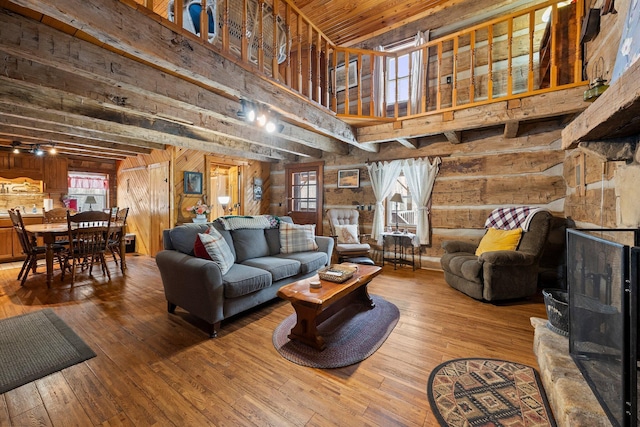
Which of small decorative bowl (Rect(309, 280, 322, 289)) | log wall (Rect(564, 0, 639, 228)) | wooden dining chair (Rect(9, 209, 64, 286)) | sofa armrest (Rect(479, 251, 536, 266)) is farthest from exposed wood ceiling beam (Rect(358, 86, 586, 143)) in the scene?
wooden dining chair (Rect(9, 209, 64, 286))

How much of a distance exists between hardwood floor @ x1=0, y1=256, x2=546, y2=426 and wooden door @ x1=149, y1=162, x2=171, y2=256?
2.37m

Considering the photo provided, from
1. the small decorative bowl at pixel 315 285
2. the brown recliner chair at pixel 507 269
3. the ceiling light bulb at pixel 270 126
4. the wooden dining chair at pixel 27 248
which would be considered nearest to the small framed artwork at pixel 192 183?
the wooden dining chair at pixel 27 248

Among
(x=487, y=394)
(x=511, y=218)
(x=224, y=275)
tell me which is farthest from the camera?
(x=511, y=218)

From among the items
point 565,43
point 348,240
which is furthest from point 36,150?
point 565,43

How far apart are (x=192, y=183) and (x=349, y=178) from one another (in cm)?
318

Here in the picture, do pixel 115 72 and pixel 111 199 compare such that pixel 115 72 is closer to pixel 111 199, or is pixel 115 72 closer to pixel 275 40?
pixel 275 40

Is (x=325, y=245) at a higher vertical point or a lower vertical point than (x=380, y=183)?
lower

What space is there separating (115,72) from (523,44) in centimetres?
503

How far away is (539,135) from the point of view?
11.8ft

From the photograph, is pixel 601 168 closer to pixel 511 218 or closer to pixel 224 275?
pixel 511 218

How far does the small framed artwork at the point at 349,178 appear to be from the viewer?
5.14m

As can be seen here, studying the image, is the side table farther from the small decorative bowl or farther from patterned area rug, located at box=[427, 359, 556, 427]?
patterned area rug, located at box=[427, 359, 556, 427]

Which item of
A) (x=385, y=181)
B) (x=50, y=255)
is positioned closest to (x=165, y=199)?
(x=50, y=255)

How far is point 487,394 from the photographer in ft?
5.06
